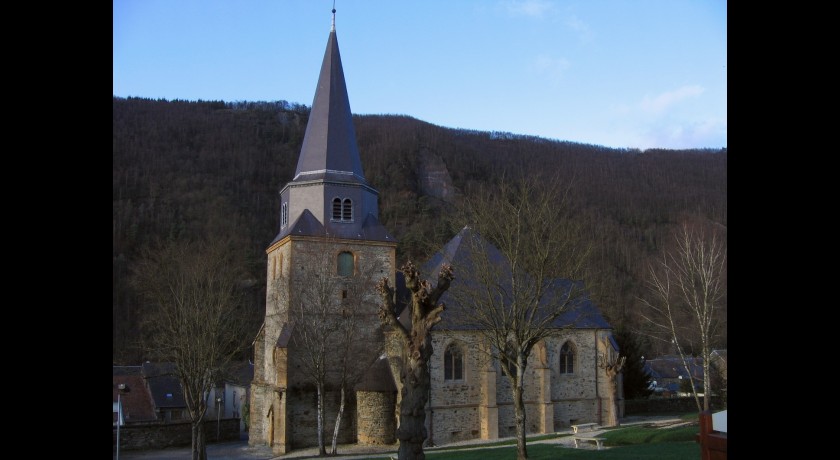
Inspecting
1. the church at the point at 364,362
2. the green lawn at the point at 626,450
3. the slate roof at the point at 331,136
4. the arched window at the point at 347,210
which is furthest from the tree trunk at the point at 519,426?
the slate roof at the point at 331,136

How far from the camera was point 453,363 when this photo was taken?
3077cm

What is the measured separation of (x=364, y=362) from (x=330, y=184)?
812 cm

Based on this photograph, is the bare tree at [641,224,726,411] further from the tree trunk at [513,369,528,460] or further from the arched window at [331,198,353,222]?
the arched window at [331,198,353,222]

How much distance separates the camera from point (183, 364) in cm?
2595

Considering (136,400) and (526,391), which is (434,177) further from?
(526,391)

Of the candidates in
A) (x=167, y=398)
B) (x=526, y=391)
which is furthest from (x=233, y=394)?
(x=526, y=391)

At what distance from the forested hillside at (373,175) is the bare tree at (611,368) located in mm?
36020

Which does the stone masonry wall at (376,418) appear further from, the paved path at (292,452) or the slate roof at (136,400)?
the slate roof at (136,400)

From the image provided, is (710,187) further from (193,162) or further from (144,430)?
(144,430)

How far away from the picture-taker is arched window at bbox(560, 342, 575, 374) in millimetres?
33594
